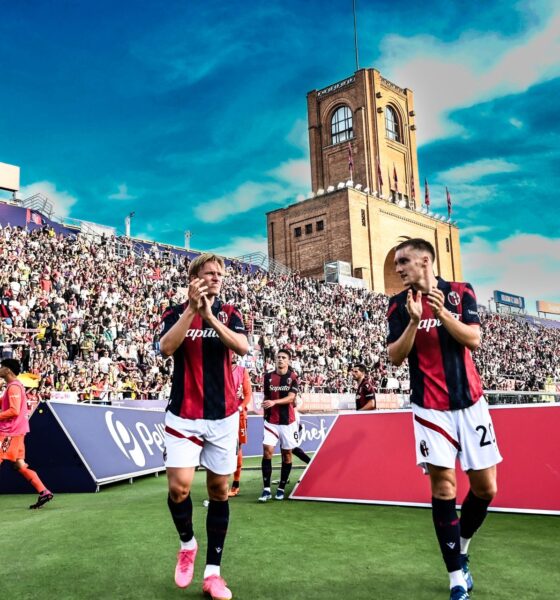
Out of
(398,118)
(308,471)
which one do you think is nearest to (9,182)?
(308,471)

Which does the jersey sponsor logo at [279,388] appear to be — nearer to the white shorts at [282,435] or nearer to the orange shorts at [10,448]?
the white shorts at [282,435]

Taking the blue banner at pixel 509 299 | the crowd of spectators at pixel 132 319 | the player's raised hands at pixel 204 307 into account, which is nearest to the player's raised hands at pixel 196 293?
the player's raised hands at pixel 204 307

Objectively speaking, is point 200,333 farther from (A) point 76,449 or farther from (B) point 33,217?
(B) point 33,217

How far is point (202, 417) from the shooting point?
4105 mm

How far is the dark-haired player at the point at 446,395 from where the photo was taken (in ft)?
12.3

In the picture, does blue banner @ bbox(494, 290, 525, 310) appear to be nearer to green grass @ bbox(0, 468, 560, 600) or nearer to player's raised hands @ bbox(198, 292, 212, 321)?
green grass @ bbox(0, 468, 560, 600)

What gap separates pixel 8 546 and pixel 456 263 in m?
61.0

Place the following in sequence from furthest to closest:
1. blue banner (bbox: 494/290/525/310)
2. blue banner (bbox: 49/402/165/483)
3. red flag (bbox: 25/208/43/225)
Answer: blue banner (bbox: 494/290/525/310) → red flag (bbox: 25/208/43/225) → blue banner (bbox: 49/402/165/483)

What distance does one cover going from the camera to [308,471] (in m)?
8.69

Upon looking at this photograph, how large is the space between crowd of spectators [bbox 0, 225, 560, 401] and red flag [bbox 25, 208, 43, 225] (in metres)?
1.47

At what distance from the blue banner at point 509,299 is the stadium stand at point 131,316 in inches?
1122

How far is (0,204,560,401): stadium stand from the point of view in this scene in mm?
19891

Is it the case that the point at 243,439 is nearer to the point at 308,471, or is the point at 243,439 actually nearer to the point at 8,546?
the point at 308,471

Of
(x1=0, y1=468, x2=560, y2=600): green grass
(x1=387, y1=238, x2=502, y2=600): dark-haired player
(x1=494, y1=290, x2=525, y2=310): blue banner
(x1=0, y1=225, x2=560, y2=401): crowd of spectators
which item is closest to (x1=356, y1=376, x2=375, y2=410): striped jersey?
(x1=0, y1=468, x2=560, y2=600): green grass
